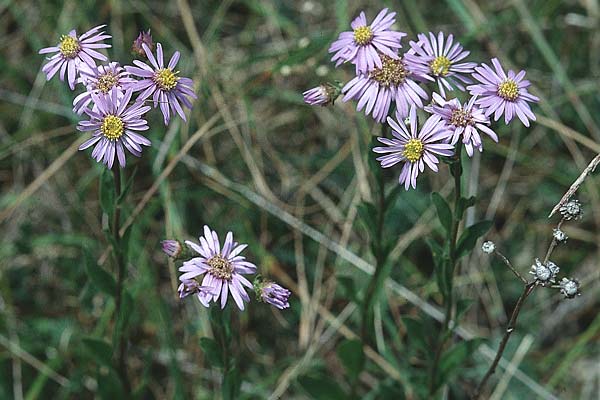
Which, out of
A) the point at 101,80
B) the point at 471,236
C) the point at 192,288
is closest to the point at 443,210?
the point at 471,236

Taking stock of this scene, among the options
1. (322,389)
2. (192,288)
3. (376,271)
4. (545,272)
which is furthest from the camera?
(322,389)

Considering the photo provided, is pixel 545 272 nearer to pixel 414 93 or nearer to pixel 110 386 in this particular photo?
pixel 414 93

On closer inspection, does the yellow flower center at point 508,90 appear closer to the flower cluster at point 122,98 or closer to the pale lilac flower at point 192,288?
the flower cluster at point 122,98

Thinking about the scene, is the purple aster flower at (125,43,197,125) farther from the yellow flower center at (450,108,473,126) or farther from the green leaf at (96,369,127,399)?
the green leaf at (96,369,127,399)

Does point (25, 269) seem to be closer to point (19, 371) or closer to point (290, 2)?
point (19, 371)

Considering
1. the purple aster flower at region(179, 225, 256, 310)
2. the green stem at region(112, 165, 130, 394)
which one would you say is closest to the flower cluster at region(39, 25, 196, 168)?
the green stem at region(112, 165, 130, 394)

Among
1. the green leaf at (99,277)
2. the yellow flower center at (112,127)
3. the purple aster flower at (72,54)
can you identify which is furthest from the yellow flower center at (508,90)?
the green leaf at (99,277)
